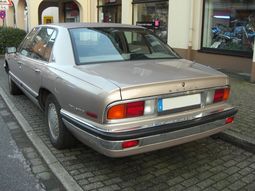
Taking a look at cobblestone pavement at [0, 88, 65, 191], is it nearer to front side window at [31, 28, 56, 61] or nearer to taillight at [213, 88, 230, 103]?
front side window at [31, 28, 56, 61]

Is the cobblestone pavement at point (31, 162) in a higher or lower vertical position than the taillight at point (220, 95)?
lower

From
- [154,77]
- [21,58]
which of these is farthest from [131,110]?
[21,58]

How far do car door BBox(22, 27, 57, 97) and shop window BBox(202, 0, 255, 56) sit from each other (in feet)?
18.6

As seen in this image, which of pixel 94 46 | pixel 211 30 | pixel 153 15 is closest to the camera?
pixel 94 46

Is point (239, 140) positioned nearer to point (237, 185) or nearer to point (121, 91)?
point (237, 185)

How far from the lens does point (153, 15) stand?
1307 cm

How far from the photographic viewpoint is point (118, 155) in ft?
11.0

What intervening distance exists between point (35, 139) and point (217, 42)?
696cm

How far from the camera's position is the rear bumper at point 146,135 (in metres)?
3.29

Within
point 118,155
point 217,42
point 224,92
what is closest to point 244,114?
point 224,92

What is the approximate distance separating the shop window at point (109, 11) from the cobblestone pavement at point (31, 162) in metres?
10.4

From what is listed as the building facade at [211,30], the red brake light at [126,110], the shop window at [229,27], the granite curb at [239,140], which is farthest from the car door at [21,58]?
the shop window at [229,27]

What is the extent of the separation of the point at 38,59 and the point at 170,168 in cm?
242

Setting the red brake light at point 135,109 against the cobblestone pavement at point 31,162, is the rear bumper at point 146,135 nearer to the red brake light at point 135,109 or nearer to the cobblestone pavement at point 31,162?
the red brake light at point 135,109
